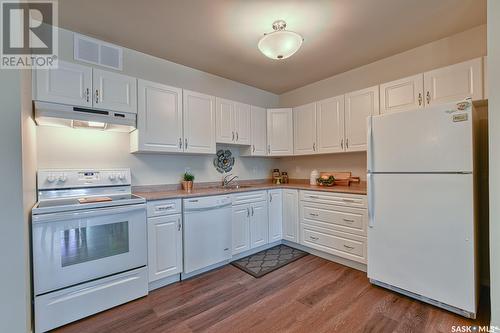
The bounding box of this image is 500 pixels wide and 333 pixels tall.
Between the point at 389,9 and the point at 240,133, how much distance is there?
2.12m

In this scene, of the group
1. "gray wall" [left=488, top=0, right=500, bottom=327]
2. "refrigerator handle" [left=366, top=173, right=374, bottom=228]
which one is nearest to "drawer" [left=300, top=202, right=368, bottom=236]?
"refrigerator handle" [left=366, top=173, right=374, bottom=228]

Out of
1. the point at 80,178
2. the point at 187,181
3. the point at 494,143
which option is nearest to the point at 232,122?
the point at 187,181

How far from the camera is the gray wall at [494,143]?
1.50 m

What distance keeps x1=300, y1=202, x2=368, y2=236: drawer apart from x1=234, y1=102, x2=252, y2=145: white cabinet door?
1270mm

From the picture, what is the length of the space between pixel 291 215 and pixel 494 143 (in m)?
2.18

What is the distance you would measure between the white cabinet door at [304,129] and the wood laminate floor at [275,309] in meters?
1.80

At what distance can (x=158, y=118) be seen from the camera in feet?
8.26

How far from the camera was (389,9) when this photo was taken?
6.44 ft

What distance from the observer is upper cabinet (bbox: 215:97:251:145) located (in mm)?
3086

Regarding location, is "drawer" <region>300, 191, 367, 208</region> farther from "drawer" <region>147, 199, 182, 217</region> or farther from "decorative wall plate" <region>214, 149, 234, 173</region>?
"drawer" <region>147, 199, 182, 217</region>

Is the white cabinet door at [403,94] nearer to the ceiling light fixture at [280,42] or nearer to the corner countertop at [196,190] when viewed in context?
the corner countertop at [196,190]

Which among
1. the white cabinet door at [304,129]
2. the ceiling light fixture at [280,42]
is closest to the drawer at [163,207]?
the ceiling light fixture at [280,42]

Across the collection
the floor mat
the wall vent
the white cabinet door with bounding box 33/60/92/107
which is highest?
the wall vent

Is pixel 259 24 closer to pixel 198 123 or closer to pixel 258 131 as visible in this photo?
pixel 198 123
